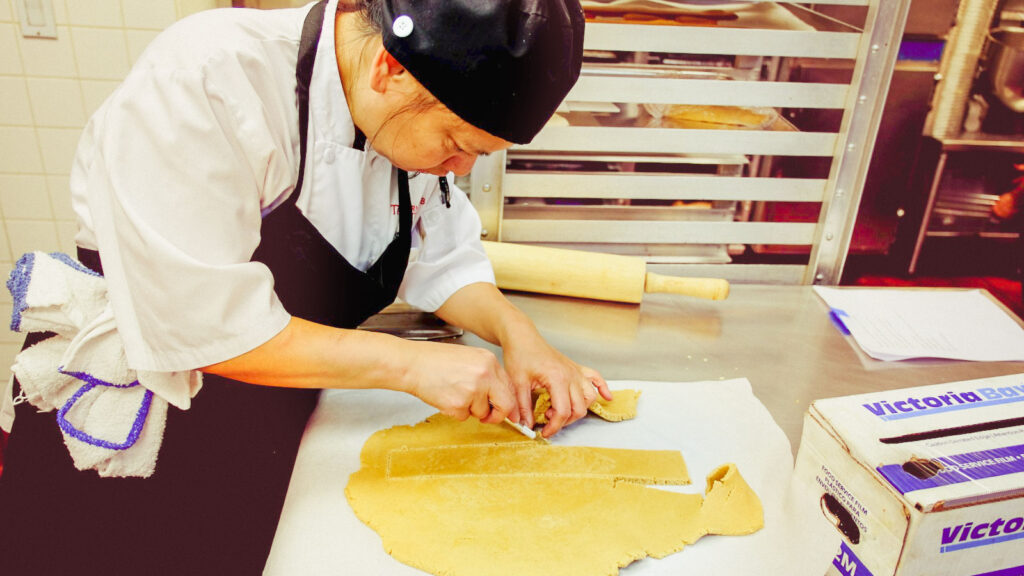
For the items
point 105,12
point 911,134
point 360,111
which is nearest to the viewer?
point 360,111

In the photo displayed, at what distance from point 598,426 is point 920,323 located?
0.85 metres

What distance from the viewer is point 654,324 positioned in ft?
5.12

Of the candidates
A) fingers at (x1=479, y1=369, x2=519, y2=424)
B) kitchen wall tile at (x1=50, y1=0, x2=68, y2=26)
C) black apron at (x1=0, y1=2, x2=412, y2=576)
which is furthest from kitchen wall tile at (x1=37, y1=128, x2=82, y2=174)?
fingers at (x1=479, y1=369, x2=519, y2=424)

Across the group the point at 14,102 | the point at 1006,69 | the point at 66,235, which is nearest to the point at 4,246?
the point at 66,235

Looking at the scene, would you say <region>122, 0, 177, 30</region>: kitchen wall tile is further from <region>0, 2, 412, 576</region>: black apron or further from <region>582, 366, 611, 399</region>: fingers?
<region>582, 366, 611, 399</region>: fingers

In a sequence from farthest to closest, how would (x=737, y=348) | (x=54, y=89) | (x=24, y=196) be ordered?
(x=24, y=196)
(x=54, y=89)
(x=737, y=348)

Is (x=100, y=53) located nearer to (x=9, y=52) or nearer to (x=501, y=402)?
(x=9, y=52)

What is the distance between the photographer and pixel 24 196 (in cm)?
200

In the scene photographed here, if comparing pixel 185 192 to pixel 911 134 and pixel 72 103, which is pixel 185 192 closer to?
pixel 72 103

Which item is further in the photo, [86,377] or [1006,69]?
[1006,69]

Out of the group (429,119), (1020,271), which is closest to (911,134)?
(1020,271)

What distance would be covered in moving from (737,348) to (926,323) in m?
0.46

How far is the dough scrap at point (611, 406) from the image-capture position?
1228 millimetres

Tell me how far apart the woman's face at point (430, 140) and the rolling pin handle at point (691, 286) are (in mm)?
654
